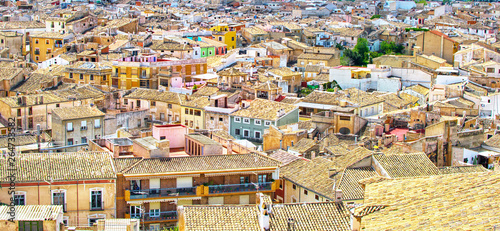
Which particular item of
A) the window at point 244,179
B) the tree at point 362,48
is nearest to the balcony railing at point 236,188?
the window at point 244,179

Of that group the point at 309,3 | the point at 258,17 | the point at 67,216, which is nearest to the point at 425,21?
the point at 258,17

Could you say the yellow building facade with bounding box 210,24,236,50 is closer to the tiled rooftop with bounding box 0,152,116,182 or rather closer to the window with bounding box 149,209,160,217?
the window with bounding box 149,209,160,217

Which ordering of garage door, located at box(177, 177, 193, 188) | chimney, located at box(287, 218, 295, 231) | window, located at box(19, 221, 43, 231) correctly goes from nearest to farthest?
window, located at box(19, 221, 43, 231) → chimney, located at box(287, 218, 295, 231) → garage door, located at box(177, 177, 193, 188)

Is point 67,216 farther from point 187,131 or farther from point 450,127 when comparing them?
point 450,127

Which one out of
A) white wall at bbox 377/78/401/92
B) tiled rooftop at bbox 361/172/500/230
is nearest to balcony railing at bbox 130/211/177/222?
tiled rooftop at bbox 361/172/500/230

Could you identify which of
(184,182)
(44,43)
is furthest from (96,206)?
(44,43)

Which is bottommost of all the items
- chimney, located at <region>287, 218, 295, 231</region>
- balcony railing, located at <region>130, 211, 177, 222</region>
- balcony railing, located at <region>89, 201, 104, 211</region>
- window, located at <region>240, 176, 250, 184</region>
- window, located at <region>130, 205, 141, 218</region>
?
balcony railing, located at <region>130, 211, 177, 222</region>

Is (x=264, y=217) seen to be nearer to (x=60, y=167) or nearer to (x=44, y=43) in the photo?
(x=60, y=167)
